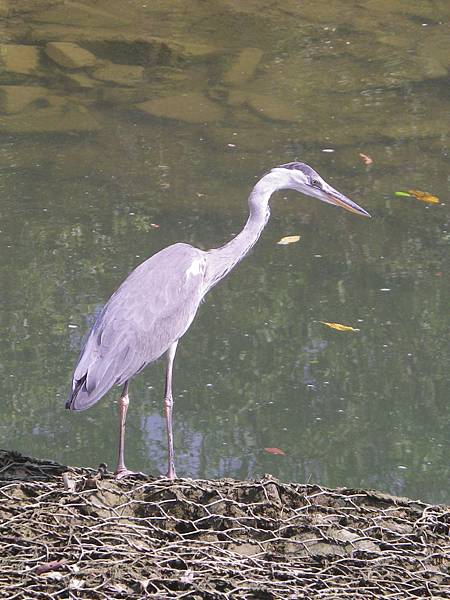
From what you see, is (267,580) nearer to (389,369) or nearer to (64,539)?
(64,539)

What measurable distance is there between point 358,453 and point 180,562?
1780 mm

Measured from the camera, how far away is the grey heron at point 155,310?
4219 mm

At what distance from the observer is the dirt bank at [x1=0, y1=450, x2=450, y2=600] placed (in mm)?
3244

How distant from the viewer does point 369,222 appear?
7.01 metres

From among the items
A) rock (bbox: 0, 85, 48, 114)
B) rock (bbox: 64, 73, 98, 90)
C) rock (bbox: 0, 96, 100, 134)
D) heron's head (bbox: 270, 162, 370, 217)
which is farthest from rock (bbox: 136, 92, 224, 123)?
heron's head (bbox: 270, 162, 370, 217)

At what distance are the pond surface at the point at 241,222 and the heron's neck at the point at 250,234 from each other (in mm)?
787

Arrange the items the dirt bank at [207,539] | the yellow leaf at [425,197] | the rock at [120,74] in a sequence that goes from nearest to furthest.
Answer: the dirt bank at [207,539] → the yellow leaf at [425,197] → the rock at [120,74]

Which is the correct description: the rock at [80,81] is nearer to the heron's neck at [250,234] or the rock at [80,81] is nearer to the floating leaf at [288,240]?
the floating leaf at [288,240]

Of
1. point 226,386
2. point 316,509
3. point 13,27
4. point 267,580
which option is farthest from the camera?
point 13,27

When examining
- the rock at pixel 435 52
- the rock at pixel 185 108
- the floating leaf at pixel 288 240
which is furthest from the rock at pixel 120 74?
the floating leaf at pixel 288 240

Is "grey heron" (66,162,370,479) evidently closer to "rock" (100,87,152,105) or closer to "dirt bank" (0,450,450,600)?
"dirt bank" (0,450,450,600)

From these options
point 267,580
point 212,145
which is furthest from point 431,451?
point 212,145

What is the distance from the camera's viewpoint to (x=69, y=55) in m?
9.50

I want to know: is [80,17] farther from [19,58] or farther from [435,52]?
[435,52]
